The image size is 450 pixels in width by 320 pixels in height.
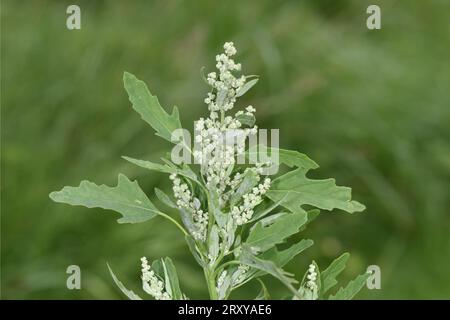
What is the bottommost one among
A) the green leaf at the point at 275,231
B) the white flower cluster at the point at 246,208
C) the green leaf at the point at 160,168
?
the green leaf at the point at 275,231

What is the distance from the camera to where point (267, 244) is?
681 millimetres

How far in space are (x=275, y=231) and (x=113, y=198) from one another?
0.17 meters

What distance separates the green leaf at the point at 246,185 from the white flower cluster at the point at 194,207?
33mm

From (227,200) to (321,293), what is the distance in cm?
13

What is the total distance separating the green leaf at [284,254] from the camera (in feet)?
2.36

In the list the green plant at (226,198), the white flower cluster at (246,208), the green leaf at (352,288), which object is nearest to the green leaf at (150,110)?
the green plant at (226,198)

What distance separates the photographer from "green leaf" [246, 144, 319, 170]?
0.70m

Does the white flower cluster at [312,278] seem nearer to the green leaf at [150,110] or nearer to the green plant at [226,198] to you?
the green plant at [226,198]

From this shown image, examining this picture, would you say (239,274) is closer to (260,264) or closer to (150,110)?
(260,264)

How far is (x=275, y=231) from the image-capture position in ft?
2.24

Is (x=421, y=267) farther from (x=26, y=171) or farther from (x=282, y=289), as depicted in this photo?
(x=26, y=171)

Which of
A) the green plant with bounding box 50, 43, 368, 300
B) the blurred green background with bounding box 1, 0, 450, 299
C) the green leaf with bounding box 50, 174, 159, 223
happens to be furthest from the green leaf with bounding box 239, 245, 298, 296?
the blurred green background with bounding box 1, 0, 450, 299

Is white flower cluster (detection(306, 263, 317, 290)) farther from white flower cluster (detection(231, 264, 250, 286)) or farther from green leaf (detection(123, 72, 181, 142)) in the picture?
green leaf (detection(123, 72, 181, 142))
